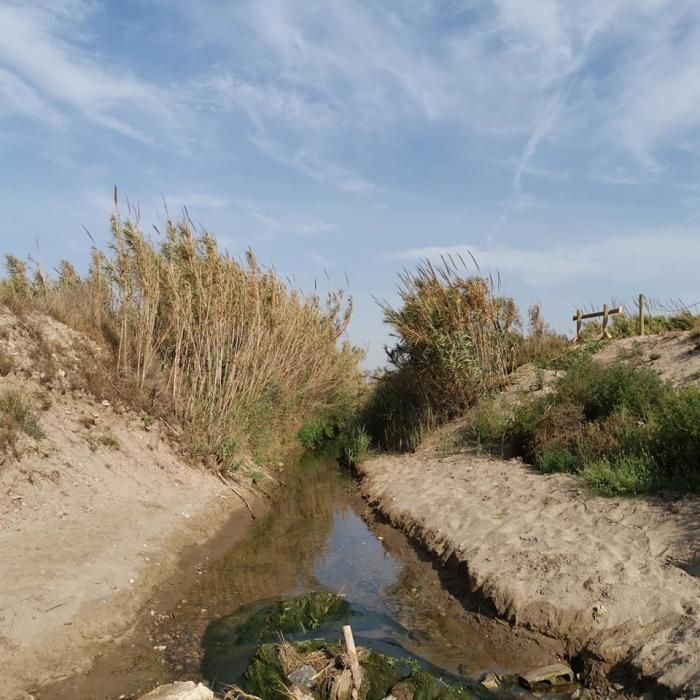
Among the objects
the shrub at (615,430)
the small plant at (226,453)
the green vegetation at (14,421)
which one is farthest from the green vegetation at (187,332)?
the shrub at (615,430)

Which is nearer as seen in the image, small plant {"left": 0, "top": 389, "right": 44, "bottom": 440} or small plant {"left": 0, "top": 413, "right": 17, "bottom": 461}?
small plant {"left": 0, "top": 413, "right": 17, "bottom": 461}

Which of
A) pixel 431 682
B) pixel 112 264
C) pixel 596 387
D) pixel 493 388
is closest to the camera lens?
pixel 431 682

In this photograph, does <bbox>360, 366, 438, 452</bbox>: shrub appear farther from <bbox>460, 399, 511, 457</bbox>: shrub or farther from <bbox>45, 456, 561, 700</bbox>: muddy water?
<bbox>45, 456, 561, 700</bbox>: muddy water

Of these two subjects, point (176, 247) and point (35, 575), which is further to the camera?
point (176, 247)

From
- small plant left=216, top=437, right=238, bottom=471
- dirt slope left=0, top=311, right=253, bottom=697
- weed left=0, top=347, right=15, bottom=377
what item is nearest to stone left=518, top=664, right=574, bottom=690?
dirt slope left=0, top=311, right=253, bottom=697

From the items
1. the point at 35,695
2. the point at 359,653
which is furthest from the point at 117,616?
the point at 359,653

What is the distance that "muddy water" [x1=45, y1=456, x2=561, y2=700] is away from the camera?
5.84 metres

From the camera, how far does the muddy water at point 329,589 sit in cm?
584

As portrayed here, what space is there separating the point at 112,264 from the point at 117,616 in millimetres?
9381

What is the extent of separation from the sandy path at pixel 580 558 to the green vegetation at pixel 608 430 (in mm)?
479

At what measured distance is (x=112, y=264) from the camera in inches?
565

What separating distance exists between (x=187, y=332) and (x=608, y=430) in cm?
849

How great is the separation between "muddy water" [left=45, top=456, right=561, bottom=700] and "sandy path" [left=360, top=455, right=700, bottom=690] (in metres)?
0.33

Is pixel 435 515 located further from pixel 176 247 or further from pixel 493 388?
pixel 176 247
